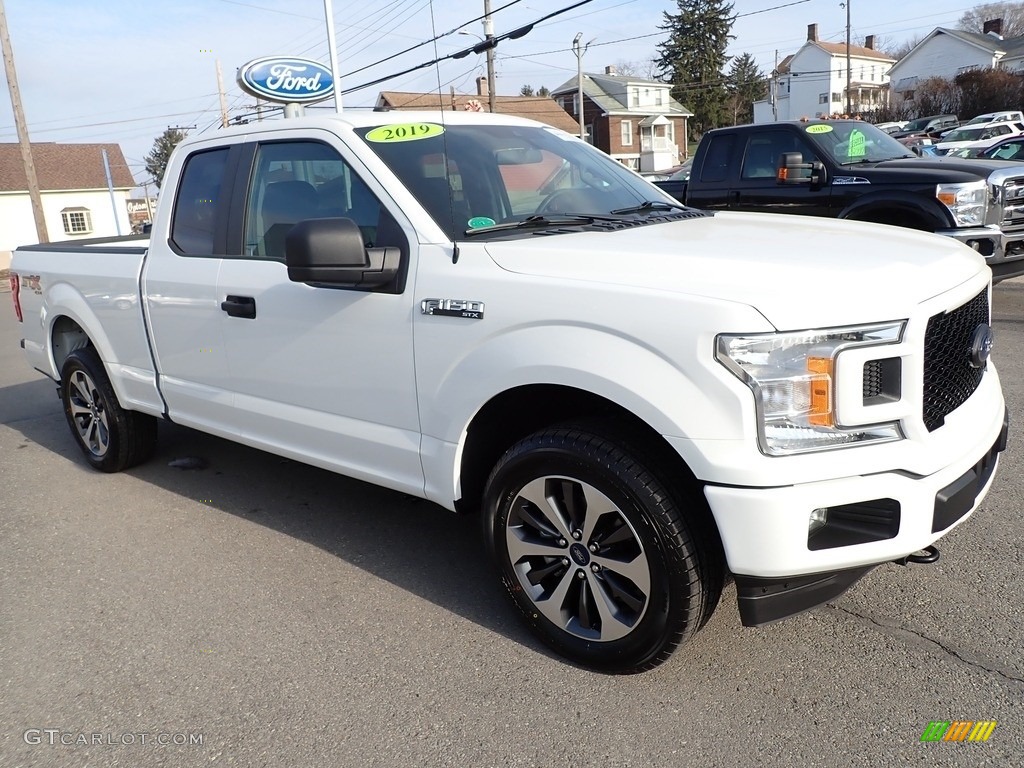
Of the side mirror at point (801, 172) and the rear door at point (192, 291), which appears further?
the side mirror at point (801, 172)

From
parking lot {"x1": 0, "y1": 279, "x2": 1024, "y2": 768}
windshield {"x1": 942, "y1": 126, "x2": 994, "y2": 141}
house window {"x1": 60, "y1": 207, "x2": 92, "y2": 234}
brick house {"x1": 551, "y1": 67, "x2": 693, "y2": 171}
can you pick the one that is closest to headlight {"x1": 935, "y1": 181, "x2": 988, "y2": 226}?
parking lot {"x1": 0, "y1": 279, "x2": 1024, "y2": 768}

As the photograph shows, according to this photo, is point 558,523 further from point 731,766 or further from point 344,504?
point 344,504

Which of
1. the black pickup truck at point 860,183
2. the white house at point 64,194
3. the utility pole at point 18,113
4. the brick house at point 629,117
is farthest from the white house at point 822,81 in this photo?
the black pickup truck at point 860,183

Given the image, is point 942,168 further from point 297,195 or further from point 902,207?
point 297,195

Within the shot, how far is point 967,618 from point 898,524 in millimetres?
971

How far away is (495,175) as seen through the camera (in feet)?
11.7

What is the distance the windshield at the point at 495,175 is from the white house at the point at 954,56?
61.3 m

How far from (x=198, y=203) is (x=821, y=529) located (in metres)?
3.37

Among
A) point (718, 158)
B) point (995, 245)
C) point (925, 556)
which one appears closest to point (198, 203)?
point (925, 556)

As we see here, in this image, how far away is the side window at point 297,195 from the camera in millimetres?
3465

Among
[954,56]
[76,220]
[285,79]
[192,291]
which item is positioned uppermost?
[954,56]

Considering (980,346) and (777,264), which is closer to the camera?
(777,264)

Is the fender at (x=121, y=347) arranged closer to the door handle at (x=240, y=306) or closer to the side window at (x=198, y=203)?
the side window at (x=198, y=203)

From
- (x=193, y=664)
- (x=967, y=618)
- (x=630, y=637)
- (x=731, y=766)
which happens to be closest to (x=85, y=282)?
(x=193, y=664)
